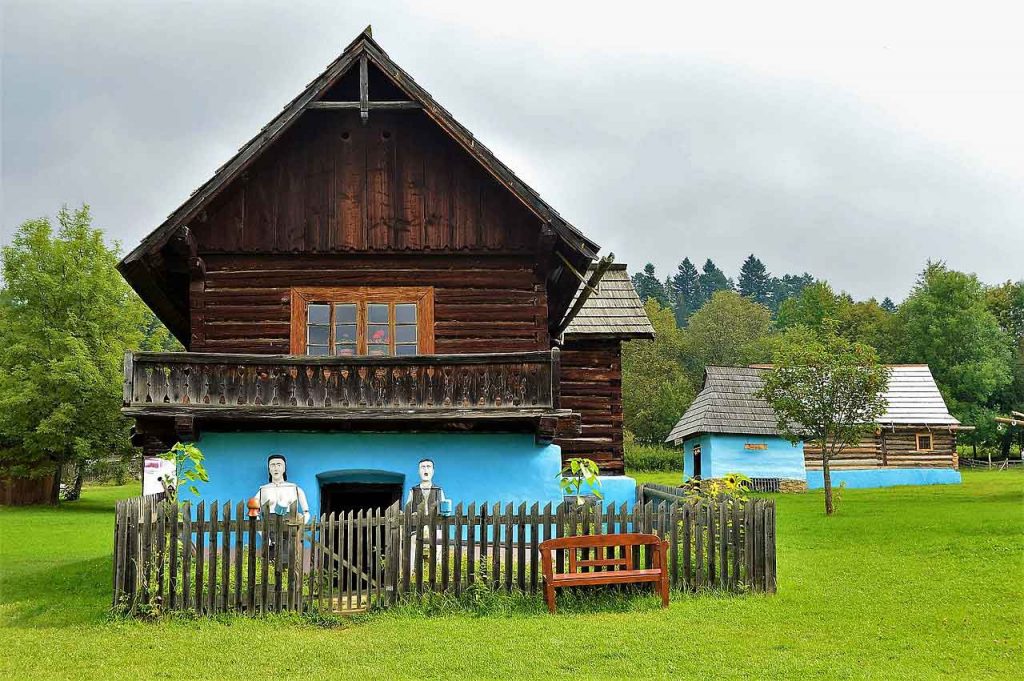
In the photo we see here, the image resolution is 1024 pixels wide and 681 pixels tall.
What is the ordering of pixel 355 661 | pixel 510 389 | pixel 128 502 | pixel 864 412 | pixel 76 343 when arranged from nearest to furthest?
1. pixel 355 661
2. pixel 128 502
3. pixel 510 389
4. pixel 864 412
5. pixel 76 343

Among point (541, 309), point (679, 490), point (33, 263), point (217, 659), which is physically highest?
point (33, 263)

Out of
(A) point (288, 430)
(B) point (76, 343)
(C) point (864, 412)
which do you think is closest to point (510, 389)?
(A) point (288, 430)

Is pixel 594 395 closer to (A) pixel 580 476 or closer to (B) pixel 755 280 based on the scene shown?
(A) pixel 580 476

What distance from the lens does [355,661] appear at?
10.3m

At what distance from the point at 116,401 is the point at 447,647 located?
3308 centimetres

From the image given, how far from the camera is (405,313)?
17.6 m

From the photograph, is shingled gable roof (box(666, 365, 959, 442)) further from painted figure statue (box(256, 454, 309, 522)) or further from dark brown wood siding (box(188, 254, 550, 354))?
painted figure statue (box(256, 454, 309, 522))

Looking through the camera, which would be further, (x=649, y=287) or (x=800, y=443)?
(x=649, y=287)

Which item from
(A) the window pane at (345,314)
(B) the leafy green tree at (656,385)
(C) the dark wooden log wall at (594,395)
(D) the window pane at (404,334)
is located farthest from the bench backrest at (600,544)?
(B) the leafy green tree at (656,385)

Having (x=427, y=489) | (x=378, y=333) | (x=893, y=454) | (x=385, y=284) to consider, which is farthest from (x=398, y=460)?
(x=893, y=454)

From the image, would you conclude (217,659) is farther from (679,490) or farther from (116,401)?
(116,401)

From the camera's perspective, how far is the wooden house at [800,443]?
44.8 meters

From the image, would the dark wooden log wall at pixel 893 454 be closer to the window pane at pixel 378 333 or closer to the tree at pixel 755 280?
the window pane at pixel 378 333

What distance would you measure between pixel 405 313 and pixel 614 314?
28.0ft
